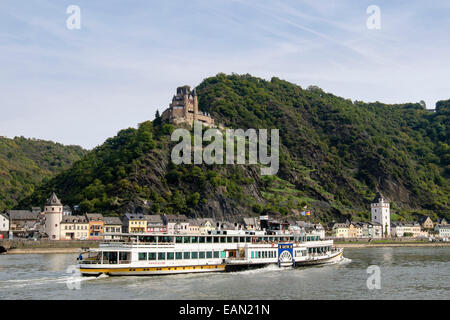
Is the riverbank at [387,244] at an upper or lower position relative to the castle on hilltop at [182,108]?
lower

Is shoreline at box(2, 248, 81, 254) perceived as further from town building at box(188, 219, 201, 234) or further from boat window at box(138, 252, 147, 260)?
boat window at box(138, 252, 147, 260)

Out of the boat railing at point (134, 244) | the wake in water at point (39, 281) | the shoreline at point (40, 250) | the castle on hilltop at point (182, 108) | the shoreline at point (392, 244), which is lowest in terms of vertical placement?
the shoreline at point (392, 244)

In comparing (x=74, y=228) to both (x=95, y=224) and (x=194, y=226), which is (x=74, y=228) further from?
(x=194, y=226)

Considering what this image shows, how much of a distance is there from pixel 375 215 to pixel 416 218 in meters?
22.3

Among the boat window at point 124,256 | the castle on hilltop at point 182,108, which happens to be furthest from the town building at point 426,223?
the boat window at point 124,256

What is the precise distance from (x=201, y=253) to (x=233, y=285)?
1086cm

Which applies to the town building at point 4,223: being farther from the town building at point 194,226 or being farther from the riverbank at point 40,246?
the town building at point 194,226

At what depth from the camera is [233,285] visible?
5100 centimetres

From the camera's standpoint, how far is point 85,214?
12438cm

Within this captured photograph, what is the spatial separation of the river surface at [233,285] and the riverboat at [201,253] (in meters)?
1.36

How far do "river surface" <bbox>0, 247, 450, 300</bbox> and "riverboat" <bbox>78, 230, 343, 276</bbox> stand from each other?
1.36m

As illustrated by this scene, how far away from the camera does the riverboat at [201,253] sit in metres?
55.1

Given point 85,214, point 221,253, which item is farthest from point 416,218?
point 221,253

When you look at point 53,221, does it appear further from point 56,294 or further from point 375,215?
point 375,215
